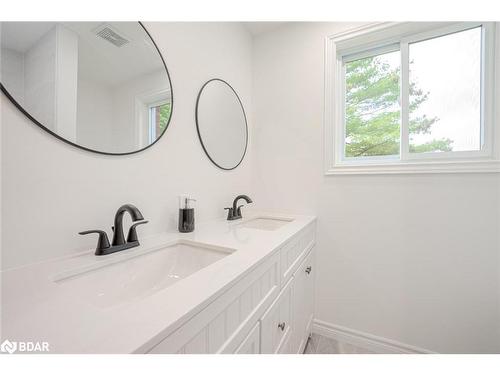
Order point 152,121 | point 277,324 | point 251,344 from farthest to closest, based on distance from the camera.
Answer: point 152,121 → point 277,324 → point 251,344

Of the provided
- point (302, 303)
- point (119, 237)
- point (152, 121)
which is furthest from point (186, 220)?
point (302, 303)

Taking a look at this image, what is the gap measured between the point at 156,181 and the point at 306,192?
1098mm

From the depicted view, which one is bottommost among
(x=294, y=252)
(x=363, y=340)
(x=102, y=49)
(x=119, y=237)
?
→ (x=363, y=340)

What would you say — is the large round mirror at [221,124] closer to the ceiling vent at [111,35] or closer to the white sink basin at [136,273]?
the ceiling vent at [111,35]

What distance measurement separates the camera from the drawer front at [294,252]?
0.96 m

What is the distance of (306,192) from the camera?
1.65 m

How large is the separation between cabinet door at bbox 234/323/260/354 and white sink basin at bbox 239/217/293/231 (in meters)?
0.81

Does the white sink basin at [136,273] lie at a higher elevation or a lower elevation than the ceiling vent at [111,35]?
lower

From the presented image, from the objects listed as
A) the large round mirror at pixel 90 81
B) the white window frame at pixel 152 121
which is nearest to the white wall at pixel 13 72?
the large round mirror at pixel 90 81

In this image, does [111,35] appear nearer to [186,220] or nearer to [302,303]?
[186,220]

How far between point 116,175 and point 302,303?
4.07 feet

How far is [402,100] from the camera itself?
145cm

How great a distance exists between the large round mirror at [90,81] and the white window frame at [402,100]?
1195 millimetres
